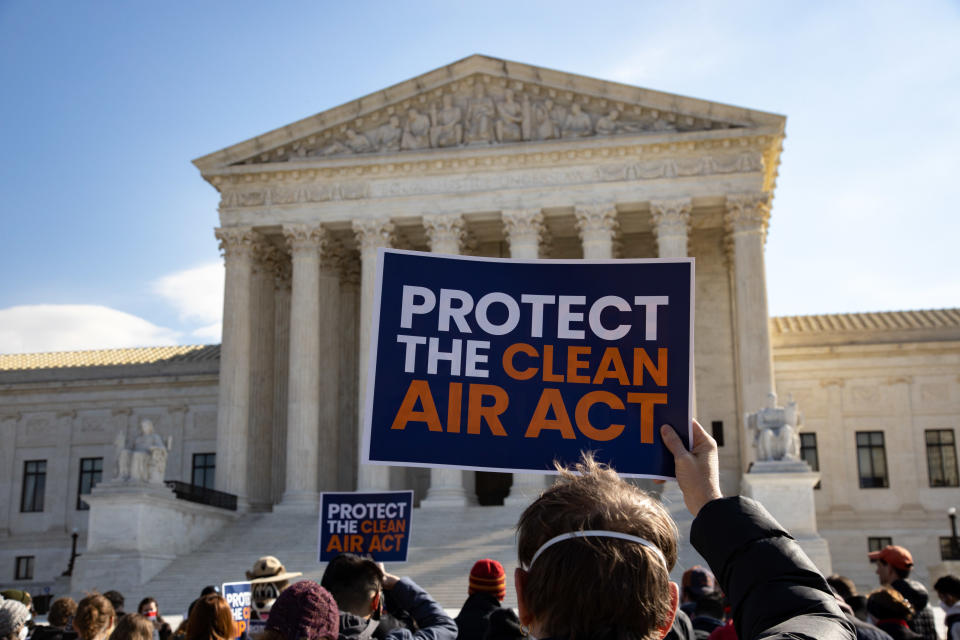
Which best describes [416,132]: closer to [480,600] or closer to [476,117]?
[476,117]

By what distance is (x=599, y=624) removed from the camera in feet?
7.17

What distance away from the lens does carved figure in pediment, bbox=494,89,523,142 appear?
129ft

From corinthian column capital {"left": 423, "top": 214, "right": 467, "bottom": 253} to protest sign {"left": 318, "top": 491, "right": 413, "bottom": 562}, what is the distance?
24119 millimetres

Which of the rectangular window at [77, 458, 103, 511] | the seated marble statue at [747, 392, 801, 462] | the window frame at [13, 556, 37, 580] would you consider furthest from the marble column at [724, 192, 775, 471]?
the window frame at [13, 556, 37, 580]

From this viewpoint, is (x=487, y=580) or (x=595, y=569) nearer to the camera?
(x=595, y=569)

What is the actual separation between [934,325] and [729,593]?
4533 cm

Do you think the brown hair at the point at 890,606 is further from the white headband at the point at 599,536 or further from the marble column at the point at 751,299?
the marble column at the point at 751,299

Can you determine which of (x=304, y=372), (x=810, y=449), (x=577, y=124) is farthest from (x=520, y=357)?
(x=810, y=449)

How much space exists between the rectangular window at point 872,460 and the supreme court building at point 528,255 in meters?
0.13

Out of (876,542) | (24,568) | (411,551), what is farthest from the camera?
(24,568)

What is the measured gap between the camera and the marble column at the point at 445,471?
36500 millimetres

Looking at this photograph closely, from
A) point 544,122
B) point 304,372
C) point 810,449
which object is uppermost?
point 544,122

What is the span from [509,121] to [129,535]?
19.9m

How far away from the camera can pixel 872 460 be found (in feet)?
139
